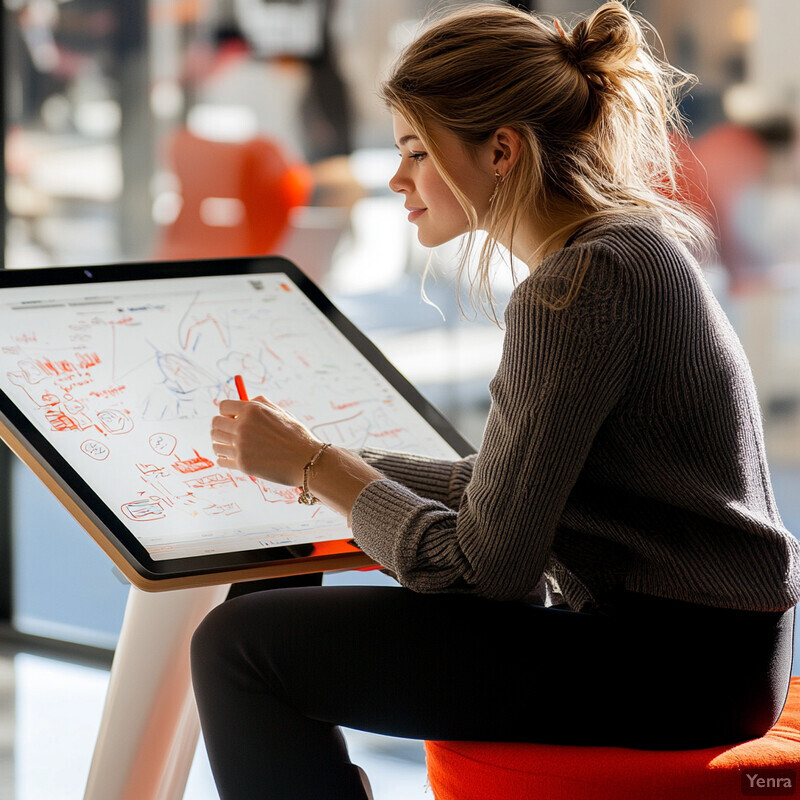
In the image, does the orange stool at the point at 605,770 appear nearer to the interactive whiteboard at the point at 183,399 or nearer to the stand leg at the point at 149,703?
the interactive whiteboard at the point at 183,399

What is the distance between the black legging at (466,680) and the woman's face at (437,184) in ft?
1.48

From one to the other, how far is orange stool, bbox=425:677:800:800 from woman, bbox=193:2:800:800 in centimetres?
2

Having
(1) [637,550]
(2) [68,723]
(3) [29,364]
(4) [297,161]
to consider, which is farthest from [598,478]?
(2) [68,723]

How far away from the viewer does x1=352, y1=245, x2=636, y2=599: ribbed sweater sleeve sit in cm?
108

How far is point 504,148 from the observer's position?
1249 mm

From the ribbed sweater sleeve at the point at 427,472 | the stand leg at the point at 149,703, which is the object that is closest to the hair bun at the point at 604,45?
the ribbed sweater sleeve at the point at 427,472

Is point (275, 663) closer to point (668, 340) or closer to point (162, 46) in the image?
point (668, 340)

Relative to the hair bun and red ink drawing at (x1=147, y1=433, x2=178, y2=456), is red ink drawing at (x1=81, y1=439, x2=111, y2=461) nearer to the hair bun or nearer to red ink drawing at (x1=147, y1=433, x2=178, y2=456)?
red ink drawing at (x1=147, y1=433, x2=178, y2=456)

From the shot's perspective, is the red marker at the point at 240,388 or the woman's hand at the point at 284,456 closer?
the woman's hand at the point at 284,456

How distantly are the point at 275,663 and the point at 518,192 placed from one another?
568mm

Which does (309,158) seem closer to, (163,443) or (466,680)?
(163,443)

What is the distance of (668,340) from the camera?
1.12 m

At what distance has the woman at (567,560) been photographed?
43.3 inches

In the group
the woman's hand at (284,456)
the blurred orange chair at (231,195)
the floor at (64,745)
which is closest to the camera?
the woman's hand at (284,456)
